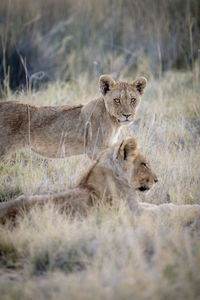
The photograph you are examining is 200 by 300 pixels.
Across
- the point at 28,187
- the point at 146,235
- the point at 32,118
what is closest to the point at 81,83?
the point at 32,118

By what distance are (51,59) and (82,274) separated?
8555 millimetres

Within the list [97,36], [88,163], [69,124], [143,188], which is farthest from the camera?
[97,36]

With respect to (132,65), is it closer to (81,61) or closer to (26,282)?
(81,61)

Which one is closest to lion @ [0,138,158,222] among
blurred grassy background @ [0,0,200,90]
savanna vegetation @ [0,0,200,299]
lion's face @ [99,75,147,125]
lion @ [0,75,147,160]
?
savanna vegetation @ [0,0,200,299]

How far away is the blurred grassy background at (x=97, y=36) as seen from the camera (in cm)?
1059

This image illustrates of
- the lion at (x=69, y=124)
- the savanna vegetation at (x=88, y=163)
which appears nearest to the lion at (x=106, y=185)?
the savanna vegetation at (x=88, y=163)

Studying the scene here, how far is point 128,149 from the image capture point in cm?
438

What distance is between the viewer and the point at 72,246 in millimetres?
3471

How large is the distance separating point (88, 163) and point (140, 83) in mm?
1263

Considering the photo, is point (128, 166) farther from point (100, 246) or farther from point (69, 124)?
point (69, 124)

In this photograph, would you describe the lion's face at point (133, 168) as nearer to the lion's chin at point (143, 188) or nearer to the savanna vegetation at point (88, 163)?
the lion's chin at point (143, 188)

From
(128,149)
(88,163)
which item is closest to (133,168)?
(128,149)

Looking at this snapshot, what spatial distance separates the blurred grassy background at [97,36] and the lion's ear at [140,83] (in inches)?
155

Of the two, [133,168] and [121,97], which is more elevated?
[121,97]
